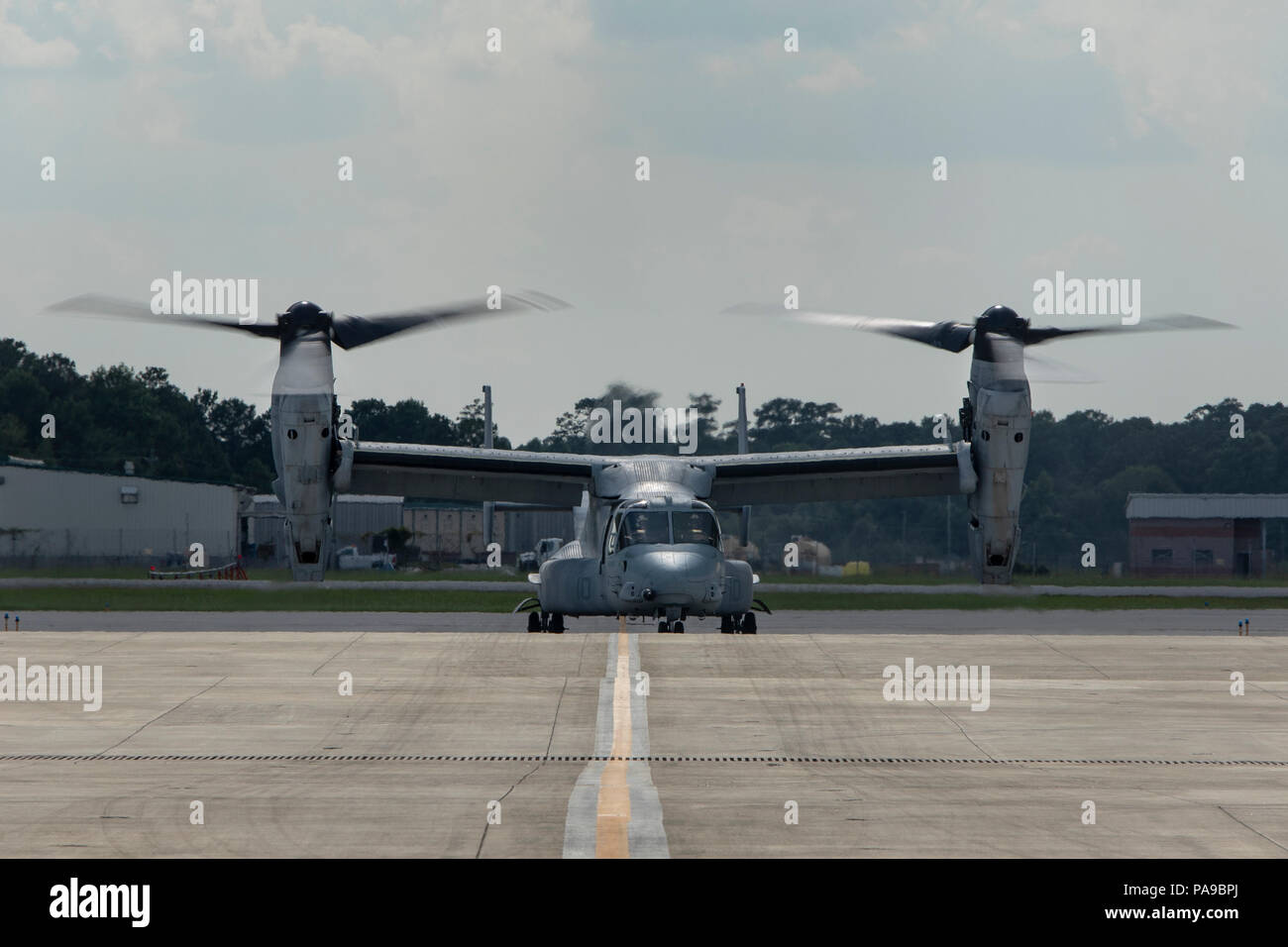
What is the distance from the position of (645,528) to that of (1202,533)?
57.1 metres

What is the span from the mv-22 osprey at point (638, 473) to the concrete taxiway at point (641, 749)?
6361 millimetres

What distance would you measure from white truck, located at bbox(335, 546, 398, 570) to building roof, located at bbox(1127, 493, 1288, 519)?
38149mm

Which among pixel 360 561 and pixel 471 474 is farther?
pixel 360 561

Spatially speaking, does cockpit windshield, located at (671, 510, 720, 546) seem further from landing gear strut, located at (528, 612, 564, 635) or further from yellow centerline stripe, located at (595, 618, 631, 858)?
yellow centerline stripe, located at (595, 618, 631, 858)

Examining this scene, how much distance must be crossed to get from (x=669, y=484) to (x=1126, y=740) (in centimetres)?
1534

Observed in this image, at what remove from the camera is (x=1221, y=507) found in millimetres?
76000

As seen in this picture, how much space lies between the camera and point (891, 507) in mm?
A: 102562

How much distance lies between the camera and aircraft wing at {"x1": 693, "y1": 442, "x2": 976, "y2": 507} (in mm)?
29781

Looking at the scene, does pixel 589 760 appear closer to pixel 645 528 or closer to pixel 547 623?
pixel 645 528

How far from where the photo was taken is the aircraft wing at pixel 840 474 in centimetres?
2978

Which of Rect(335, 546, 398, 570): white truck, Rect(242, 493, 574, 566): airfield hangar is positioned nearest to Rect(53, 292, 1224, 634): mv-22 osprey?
Rect(335, 546, 398, 570): white truck

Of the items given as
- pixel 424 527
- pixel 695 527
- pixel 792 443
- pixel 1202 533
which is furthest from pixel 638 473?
pixel 792 443

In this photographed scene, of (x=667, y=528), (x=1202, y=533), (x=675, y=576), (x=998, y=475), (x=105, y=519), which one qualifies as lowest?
(x=1202, y=533)

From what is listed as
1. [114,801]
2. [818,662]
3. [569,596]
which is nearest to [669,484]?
[569,596]
